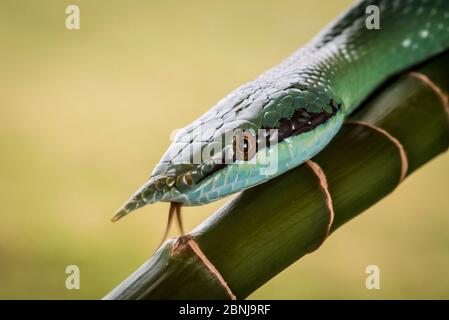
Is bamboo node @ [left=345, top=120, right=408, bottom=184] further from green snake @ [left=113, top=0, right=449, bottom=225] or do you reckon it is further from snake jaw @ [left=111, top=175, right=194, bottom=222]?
snake jaw @ [left=111, top=175, right=194, bottom=222]

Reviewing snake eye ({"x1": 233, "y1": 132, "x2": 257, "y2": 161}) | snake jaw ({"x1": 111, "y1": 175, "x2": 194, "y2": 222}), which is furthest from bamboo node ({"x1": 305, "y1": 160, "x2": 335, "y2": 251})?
snake jaw ({"x1": 111, "y1": 175, "x2": 194, "y2": 222})

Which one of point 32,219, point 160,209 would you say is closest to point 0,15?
point 32,219

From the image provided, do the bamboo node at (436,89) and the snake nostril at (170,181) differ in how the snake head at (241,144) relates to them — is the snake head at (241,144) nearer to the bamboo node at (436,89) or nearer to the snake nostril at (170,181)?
the snake nostril at (170,181)

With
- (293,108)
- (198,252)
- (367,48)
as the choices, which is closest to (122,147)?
(367,48)

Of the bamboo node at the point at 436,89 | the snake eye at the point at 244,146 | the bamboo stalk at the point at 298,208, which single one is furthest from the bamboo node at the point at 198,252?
the bamboo node at the point at 436,89

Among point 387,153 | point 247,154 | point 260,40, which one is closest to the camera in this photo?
point 247,154
